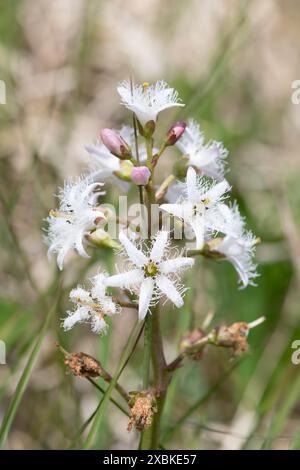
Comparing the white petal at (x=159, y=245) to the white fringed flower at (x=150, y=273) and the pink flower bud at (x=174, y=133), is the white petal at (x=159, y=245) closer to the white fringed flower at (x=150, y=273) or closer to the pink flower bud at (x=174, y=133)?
the white fringed flower at (x=150, y=273)

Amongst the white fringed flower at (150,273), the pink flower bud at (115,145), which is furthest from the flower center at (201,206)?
the pink flower bud at (115,145)

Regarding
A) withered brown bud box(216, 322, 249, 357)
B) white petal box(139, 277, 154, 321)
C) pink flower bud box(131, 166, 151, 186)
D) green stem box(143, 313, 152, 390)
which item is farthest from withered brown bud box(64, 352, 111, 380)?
pink flower bud box(131, 166, 151, 186)

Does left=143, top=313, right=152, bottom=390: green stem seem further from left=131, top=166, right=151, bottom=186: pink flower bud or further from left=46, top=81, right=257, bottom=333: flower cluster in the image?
left=131, top=166, right=151, bottom=186: pink flower bud

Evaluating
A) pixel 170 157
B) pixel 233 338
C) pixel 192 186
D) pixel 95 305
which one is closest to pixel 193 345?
pixel 233 338

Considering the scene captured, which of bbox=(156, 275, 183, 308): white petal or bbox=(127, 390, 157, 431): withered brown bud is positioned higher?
bbox=(156, 275, 183, 308): white petal

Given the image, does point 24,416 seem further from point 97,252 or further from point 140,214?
point 140,214

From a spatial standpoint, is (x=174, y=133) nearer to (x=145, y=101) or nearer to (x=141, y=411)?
(x=145, y=101)
